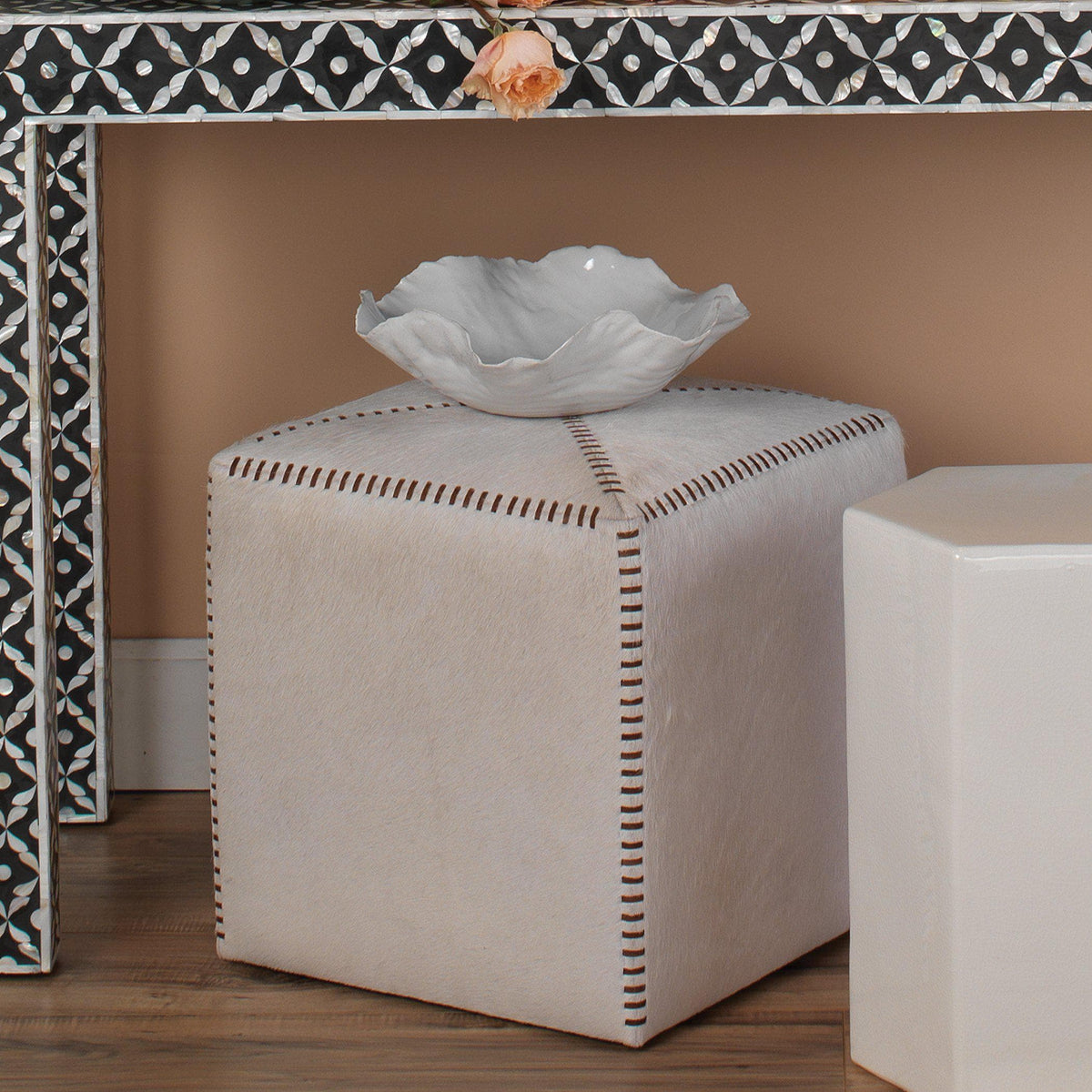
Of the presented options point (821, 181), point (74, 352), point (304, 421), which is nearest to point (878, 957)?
point (304, 421)

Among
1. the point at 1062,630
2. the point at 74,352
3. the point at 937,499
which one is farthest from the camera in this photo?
the point at 74,352

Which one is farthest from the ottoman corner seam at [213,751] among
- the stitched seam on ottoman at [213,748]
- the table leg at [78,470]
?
the table leg at [78,470]

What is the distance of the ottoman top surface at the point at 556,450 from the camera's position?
1.08 meters

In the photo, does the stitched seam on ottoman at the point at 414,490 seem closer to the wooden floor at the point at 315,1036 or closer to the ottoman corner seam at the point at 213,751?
the ottoman corner seam at the point at 213,751

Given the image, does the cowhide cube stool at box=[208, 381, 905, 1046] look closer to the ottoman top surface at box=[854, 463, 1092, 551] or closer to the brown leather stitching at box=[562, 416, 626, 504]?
the brown leather stitching at box=[562, 416, 626, 504]

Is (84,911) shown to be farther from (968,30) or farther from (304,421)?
(968,30)

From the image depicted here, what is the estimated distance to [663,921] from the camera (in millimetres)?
1107

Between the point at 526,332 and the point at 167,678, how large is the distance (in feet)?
1.97

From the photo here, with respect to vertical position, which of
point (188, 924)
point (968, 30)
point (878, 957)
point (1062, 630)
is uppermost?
point (968, 30)

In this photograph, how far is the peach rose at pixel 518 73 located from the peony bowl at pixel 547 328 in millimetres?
173

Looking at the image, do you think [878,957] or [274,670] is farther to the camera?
[274,670]

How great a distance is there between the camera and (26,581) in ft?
3.87

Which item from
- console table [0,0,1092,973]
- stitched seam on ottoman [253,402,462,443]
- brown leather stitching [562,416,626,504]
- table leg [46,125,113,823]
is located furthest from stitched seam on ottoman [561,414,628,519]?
table leg [46,125,113,823]

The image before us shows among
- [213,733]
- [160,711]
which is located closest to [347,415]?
[213,733]
